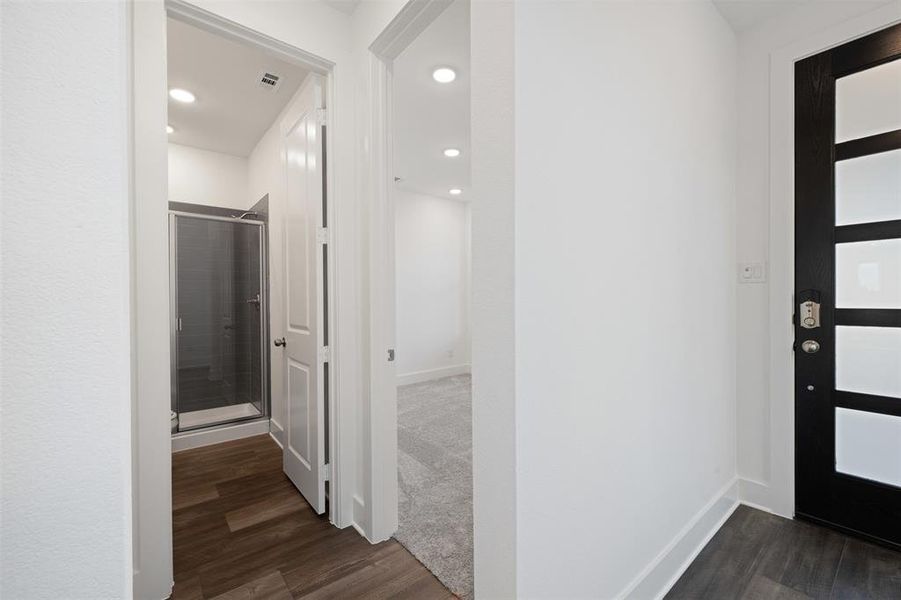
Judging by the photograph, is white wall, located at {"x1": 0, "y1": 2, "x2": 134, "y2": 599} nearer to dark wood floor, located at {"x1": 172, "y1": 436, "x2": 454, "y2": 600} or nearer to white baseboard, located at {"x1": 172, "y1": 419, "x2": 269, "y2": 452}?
dark wood floor, located at {"x1": 172, "y1": 436, "x2": 454, "y2": 600}

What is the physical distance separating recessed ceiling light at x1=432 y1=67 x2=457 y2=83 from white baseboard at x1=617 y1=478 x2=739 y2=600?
109 inches

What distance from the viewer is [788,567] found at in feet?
5.24

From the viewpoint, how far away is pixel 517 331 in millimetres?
948

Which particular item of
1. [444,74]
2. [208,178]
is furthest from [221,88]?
[444,74]

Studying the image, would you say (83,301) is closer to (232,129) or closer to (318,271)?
(318,271)

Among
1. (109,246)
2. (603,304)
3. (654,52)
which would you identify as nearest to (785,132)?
(654,52)

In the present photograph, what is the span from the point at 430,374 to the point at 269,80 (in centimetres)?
393

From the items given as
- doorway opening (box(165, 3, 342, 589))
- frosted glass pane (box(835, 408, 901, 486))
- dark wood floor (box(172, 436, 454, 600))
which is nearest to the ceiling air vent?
doorway opening (box(165, 3, 342, 589))

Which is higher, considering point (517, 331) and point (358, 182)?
point (358, 182)

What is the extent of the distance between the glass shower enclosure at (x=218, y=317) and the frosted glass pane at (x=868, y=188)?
13.5 ft

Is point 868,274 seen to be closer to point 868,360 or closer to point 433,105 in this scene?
point 868,360

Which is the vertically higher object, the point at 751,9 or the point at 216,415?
the point at 751,9

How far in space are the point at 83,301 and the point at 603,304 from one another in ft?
3.98

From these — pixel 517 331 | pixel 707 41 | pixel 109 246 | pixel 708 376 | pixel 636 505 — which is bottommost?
pixel 636 505
